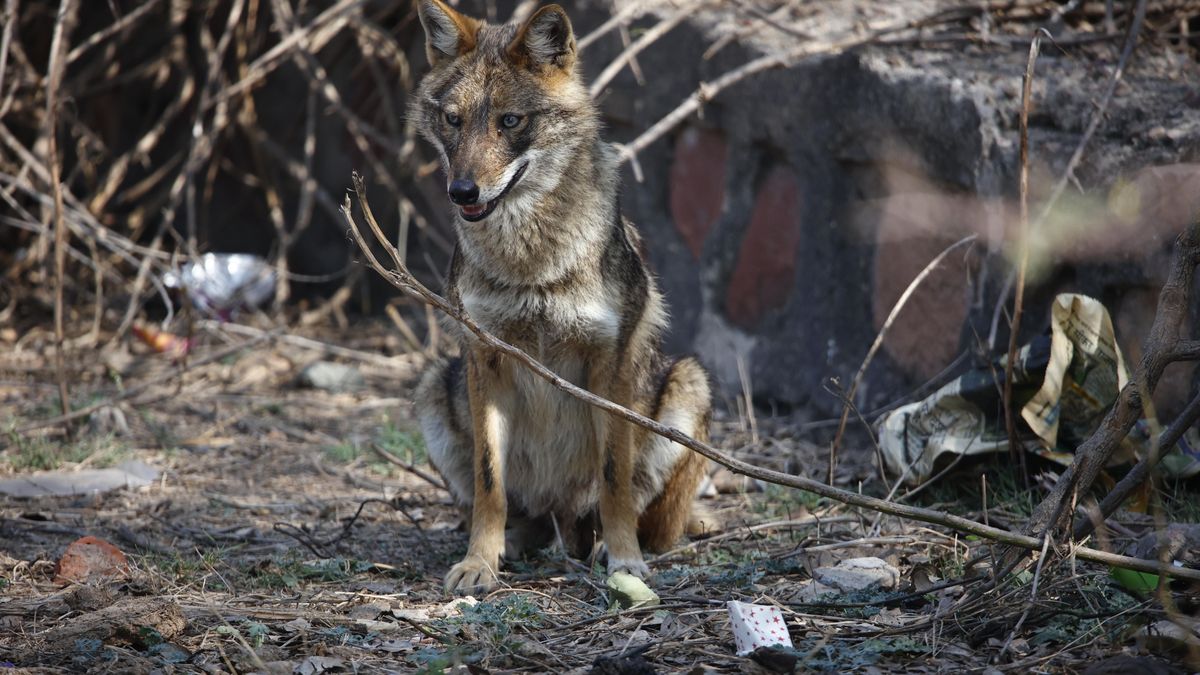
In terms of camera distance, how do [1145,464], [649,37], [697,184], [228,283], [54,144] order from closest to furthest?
[1145,464] → [54,144] → [649,37] → [697,184] → [228,283]

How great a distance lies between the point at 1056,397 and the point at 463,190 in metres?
2.43

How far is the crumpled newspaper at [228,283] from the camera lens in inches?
333

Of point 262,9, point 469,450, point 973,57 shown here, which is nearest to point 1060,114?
point 973,57

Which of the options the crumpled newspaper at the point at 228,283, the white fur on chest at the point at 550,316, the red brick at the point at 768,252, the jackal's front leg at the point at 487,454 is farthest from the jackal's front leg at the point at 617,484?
the crumpled newspaper at the point at 228,283

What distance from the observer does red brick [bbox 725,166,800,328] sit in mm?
6504

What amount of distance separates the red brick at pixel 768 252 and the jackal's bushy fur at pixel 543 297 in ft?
5.91

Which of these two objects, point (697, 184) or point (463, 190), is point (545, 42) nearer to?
point (463, 190)

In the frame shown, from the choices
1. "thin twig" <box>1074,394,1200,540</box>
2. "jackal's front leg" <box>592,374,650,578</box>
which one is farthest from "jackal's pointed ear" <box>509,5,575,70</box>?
"thin twig" <box>1074,394,1200,540</box>

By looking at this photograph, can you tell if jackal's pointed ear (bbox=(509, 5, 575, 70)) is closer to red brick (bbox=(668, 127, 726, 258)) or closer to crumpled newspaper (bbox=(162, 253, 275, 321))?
red brick (bbox=(668, 127, 726, 258))

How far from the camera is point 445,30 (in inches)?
186

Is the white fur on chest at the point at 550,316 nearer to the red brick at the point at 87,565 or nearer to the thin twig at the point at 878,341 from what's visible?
the thin twig at the point at 878,341

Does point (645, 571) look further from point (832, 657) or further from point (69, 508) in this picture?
point (69, 508)

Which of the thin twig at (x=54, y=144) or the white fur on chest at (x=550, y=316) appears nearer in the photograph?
the white fur on chest at (x=550, y=316)

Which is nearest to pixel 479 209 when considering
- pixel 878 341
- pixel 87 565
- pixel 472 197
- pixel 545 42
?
pixel 472 197
